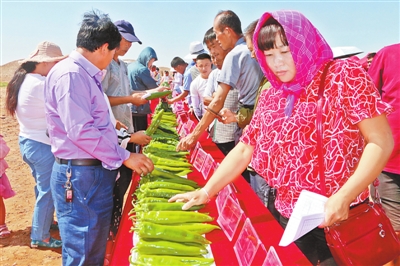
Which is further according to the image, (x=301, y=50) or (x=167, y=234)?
(x=167, y=234)

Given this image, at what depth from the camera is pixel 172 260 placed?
5.32 ft

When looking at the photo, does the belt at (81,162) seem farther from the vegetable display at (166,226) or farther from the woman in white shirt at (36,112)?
the woman in white shirt at (36,112)

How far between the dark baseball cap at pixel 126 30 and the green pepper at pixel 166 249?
10.1 ft

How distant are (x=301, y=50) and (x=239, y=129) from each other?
2.39 metres

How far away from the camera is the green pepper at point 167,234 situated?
1782 millimetres

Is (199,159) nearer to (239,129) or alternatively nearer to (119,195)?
(239,129)

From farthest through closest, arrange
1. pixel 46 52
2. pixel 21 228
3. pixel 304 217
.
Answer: pixel 21 228
pixel 46 52
pixel 304 217

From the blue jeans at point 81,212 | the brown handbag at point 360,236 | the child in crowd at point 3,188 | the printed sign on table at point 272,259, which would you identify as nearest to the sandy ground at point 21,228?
the child in crowd at point 3,188

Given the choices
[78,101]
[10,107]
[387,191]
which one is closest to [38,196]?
[10,107]

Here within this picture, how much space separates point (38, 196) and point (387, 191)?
12.2ft

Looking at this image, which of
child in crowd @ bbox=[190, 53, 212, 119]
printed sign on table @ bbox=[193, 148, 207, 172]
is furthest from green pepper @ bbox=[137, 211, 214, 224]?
child in crowd @ bbox=[190, 53, 212, 119]

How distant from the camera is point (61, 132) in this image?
2270 millimetres

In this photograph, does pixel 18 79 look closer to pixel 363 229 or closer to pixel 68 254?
pixel 68 254

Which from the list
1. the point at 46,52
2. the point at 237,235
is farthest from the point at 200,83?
the point at 237,235
